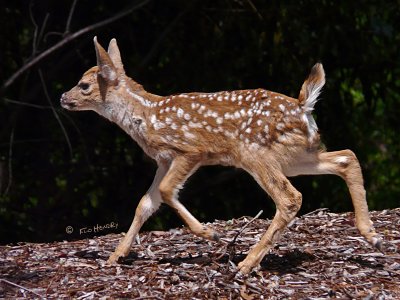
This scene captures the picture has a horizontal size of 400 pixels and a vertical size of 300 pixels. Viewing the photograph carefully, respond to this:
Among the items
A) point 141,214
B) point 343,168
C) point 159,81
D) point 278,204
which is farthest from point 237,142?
point 159,81

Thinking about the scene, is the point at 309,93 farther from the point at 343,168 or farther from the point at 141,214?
the point at 141,214

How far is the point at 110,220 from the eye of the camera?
11.5 m

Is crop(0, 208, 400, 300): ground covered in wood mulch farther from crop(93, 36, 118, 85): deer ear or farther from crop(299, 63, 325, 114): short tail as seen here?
crop(93, 36, 118, 85): deer ear

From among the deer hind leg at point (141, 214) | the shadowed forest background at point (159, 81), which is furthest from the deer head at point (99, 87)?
the shadowed forest background at point (159, 81)

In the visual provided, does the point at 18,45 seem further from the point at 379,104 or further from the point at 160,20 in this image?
the point at 379,104

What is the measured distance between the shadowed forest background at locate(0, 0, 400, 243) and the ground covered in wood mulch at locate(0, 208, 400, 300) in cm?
300

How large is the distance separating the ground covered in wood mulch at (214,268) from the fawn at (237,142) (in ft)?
0.65

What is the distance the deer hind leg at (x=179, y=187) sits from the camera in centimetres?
694

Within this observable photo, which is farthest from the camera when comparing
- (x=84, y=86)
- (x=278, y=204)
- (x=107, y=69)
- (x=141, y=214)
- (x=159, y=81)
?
(x=159, y=81)

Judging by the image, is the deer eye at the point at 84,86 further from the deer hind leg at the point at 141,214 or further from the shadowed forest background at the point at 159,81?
the shadowed forest background at the point at 159,81

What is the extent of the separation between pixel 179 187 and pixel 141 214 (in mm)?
485

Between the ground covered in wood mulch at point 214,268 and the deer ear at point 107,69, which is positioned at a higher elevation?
the deer ear at point 107,69

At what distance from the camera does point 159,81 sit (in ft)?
37.9

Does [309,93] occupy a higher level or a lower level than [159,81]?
higher
